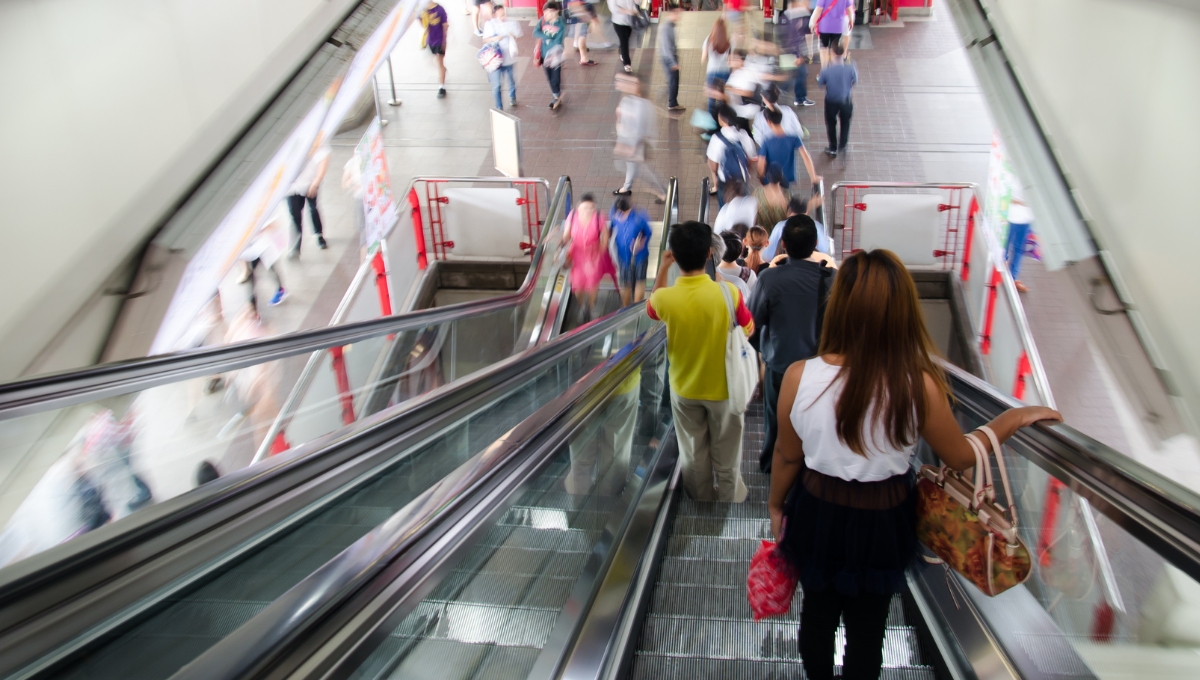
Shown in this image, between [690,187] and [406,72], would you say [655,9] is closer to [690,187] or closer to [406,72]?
[406,72]

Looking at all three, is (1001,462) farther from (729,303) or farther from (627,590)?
(729,303)

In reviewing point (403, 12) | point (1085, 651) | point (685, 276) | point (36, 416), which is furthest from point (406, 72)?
point (1085, 651)

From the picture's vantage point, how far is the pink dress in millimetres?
6855

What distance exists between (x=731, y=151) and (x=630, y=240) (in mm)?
1459

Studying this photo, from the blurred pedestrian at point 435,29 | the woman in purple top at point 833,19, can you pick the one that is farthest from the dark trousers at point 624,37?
the woman in purple top at point 833,19

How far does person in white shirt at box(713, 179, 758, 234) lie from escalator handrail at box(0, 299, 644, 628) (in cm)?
401

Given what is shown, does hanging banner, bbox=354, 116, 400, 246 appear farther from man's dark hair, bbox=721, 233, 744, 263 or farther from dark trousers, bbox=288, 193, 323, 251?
man's dark hair, bbox=721, 233, 744, 263

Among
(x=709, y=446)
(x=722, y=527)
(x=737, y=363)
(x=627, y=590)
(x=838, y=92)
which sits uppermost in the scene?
(x=838, y=92)

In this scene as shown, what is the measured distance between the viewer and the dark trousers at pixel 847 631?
226 cm

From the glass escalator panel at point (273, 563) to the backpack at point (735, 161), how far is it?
4787mm

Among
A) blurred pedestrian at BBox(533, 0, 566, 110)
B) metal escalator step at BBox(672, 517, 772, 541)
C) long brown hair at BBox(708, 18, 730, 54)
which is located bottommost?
metal escalator step at BBox(672, 517, 772, 541)

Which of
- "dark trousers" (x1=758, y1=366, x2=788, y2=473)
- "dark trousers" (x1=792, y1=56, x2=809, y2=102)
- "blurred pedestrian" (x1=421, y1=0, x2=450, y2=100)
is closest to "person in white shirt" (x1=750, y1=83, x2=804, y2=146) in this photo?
"dark trousers" (x1=792, y1=56, x2=809, y2=102)

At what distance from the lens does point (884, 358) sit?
76.7 inches

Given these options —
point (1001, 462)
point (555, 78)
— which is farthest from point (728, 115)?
point (1001, 462)
